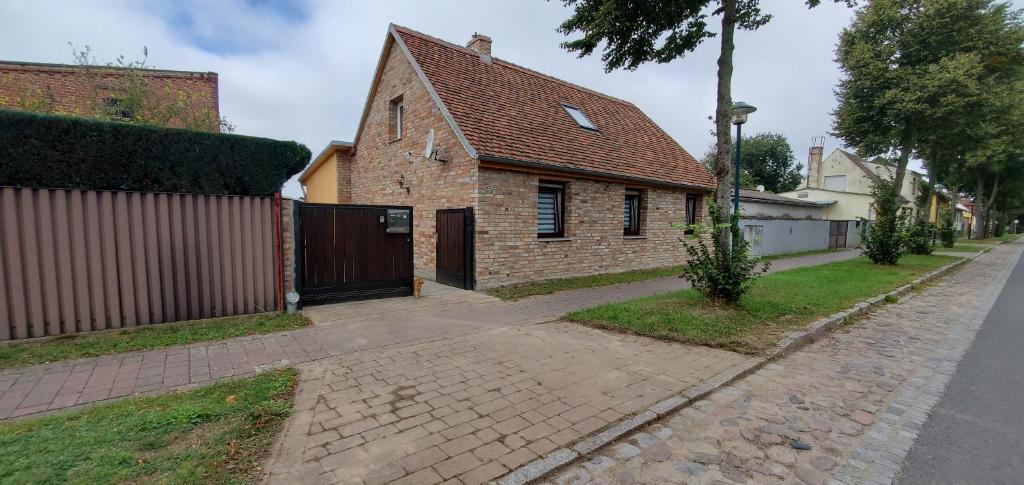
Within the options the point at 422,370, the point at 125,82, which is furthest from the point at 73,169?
the point at 125,82

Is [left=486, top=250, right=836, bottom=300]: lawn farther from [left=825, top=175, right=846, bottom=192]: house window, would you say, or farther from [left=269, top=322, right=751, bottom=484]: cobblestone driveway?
[left=825, top=175, right=846, bottom=192]: house window

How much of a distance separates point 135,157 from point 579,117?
11.3m

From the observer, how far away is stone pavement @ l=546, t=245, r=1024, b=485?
8.93 ft

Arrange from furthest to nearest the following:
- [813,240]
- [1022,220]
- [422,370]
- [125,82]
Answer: [1022,220] < [813,240] < [125,82] < [422,370]

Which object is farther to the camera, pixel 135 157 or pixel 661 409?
pixel 135 157

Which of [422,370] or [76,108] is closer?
[422,370]

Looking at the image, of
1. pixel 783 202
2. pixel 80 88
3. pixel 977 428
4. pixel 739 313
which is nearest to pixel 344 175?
pixel 80 88

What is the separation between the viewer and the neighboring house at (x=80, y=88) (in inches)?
430

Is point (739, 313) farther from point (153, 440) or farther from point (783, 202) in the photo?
point (783, 202)

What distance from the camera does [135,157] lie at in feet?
18.6

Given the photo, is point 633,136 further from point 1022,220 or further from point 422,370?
point 1022,220

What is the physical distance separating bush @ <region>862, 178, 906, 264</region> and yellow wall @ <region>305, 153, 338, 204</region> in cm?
1946

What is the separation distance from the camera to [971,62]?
14820 millimetres

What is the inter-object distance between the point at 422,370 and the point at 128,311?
4.41 m
